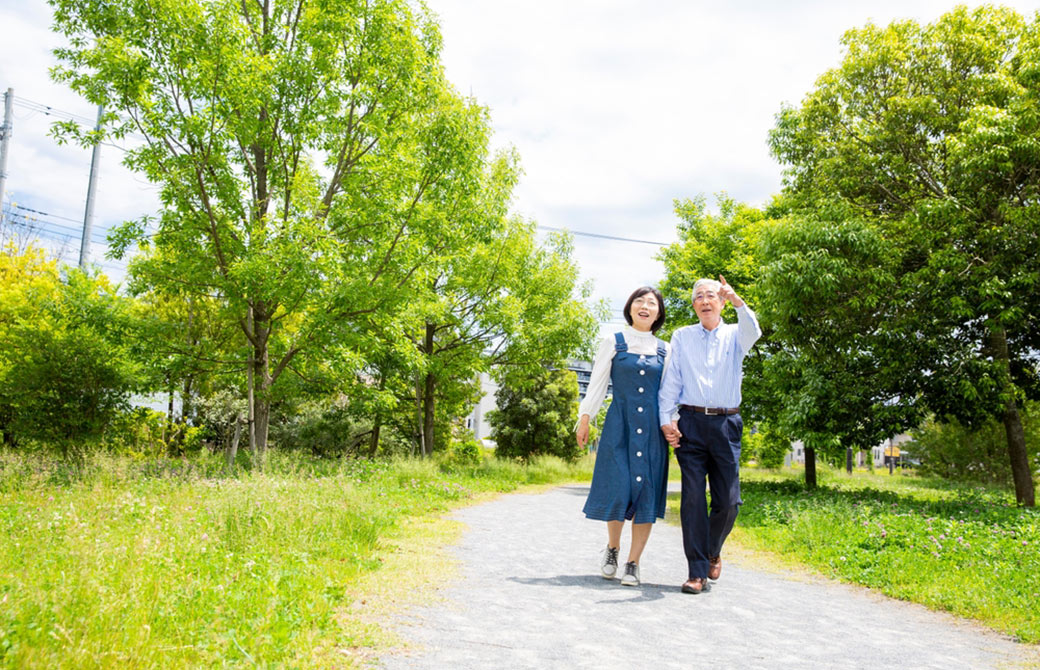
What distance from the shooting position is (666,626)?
426 centimetres

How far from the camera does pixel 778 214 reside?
19.8 meters

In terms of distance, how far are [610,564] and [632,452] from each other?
1.00m

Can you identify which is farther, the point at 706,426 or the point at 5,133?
the point at 5,133

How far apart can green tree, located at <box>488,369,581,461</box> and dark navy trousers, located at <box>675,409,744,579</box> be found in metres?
22.6

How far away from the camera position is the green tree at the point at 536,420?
28344mm

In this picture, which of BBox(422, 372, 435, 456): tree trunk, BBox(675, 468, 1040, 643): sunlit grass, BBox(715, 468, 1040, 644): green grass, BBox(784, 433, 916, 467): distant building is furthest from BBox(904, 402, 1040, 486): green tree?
BBox(784, 433, 916, 467): distant building

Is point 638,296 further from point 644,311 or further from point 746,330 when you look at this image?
point 746,330

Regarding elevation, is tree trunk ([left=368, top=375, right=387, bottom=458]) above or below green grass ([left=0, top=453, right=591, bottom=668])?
above

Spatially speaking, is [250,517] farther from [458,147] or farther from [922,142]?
[922,142]

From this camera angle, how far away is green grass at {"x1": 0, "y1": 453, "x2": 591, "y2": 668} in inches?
116

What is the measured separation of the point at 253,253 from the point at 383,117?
370cm

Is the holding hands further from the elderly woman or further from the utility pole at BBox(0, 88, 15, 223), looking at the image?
the utility pole at BBox(0, 88, 15, 223)

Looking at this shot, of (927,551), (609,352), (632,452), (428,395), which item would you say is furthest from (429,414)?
(632,452)

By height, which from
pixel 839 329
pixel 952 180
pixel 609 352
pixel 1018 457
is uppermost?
pixel 952 180
